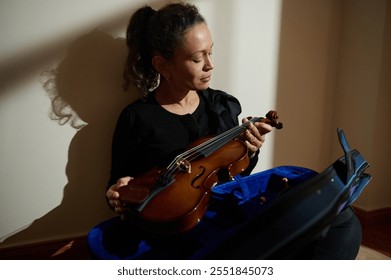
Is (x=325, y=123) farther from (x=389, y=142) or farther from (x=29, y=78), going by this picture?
(x=29, y=78)

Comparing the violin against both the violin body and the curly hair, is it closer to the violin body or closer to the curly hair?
the violin body

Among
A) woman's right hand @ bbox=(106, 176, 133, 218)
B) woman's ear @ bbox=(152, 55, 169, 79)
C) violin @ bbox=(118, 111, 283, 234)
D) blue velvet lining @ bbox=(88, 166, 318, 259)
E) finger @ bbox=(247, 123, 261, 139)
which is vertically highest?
woman's ear @ bbox=(152, 55, 169, 79)

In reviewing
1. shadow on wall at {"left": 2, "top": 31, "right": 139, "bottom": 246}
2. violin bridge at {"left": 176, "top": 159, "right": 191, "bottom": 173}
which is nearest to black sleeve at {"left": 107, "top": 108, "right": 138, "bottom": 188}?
shadow on wall at {"left": 2, "top": 31, "right": 139, "bottom": 246}

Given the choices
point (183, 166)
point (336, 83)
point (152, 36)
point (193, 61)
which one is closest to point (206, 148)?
point (183, 166)

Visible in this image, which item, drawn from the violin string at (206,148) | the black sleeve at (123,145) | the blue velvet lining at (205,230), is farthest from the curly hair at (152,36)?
the blue velvet lining at (205,230)

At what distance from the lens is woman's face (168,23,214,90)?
2.75 feet

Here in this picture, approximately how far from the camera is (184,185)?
71 cm

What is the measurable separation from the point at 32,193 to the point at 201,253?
0.55m

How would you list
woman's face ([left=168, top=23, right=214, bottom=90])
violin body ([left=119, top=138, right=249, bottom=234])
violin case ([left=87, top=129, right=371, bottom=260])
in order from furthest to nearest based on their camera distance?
woman's face ([left=168, top=23, right=214, bottom=90]) → violin body ([left=119, top=138, right=249, bottom=234]) → violin case ([left=87, top=129, right=371, bottom=260])

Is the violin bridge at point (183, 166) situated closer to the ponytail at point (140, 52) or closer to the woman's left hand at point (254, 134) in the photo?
the woman's left hand at point (254, 134)

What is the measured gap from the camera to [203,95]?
3.38 feet

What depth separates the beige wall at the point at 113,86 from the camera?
0.91 meters

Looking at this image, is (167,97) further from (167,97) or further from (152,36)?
(152,36)
